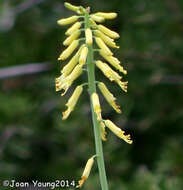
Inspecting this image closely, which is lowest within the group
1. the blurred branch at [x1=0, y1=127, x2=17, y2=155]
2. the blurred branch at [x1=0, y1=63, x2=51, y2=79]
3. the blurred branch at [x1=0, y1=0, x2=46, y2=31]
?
the blurred branch at [x1=0, y1=127, x2=17, y2=155]

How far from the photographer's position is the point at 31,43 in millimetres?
5227

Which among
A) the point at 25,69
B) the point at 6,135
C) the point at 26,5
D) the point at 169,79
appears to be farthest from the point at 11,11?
the point at 169,79

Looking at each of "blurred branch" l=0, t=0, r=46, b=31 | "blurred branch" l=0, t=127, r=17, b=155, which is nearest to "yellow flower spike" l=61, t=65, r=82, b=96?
"blurred branch" l=0, t=127, r=17, b=155

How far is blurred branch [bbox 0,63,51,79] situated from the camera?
478cm

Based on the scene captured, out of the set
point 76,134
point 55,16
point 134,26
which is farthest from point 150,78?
point 55,16

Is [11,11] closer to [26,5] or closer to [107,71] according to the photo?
[26,5]

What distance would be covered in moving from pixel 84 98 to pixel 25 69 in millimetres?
699

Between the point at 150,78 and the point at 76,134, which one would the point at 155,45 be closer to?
the point at 150,78

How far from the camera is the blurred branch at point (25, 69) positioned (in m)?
4.78

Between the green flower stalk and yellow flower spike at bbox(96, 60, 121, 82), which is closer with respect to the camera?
the green flower stalk

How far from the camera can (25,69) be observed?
16.2ft

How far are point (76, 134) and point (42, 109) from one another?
58cm

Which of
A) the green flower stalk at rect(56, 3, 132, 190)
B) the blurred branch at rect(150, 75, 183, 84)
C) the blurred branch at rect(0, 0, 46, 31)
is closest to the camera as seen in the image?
the green flower stalk at rect(56, 3, 132, 190)

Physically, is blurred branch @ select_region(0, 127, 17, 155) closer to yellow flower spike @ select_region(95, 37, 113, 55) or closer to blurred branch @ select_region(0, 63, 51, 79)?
blurred branch @ select_region(0, 63, 51, 79)
